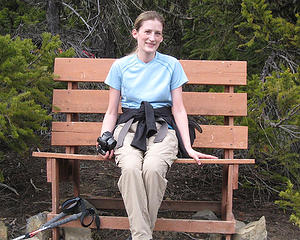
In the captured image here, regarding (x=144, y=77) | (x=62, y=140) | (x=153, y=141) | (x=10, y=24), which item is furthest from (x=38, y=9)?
(x=153, y=141)

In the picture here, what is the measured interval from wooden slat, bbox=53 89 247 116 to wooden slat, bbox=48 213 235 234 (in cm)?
108

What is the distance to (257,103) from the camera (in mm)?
4812

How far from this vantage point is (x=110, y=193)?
505 cm

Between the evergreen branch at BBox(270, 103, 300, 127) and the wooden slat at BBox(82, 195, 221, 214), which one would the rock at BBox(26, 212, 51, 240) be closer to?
the wooden slat at BBox(82, 195, 221, 214)

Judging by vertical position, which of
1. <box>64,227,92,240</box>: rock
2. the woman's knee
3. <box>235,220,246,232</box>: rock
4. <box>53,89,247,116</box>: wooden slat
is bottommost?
<box>64,227,92,240</box>: rock

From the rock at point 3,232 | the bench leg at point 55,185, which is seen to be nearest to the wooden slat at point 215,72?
the bench leg at point 55,185

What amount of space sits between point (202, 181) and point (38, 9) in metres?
3.77

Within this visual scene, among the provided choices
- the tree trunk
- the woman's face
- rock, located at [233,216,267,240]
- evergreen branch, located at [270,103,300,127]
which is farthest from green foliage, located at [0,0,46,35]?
rock, located at [233,216,267,240]

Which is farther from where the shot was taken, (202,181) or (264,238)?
(202,181)

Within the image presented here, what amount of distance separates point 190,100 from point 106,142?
46.2 inches

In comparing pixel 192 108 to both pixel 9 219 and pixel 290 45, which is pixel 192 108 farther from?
pixel 9 219

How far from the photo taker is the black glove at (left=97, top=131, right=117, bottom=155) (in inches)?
134

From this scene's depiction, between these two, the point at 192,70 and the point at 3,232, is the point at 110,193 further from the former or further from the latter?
the point at 192,70

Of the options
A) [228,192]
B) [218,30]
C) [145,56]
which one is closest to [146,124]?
[145,56]
